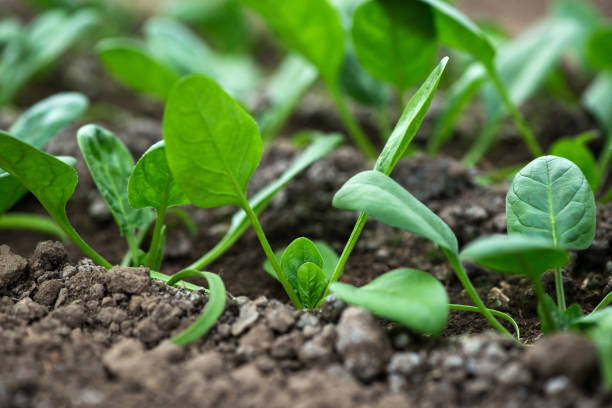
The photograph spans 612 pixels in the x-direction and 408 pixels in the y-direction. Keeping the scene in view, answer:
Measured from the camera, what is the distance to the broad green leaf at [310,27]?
1.36m

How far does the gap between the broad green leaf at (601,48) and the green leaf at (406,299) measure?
1.24 metres

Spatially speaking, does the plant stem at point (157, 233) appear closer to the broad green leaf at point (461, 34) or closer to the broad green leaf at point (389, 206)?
the broad green leaf at point (389, 206)

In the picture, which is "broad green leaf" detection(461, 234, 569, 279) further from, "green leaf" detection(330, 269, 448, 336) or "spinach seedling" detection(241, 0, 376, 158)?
"spinach seedling" detection(241, 0, 376, 158)

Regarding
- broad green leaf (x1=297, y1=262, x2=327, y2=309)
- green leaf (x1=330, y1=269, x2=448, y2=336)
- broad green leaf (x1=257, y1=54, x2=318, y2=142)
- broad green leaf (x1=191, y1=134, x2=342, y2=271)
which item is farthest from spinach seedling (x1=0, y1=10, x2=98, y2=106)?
green leaf (x1=330, y1=269, x2=448, y2=336)

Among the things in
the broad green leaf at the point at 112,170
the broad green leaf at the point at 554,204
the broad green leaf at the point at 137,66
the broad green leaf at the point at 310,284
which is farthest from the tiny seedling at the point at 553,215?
the broad green leaf at the point at 137,66

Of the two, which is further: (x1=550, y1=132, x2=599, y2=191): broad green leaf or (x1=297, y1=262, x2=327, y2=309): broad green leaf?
(x1=550, y1=132, x2=599, y2=191): broad green leaf

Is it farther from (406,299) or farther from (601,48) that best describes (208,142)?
(601,48)

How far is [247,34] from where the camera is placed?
2.68 metres

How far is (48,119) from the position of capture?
1.15 m

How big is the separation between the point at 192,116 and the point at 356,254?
607mm

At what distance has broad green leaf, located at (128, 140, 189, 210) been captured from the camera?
0.92 metres

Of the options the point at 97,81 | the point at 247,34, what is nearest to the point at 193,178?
the point at 97,81

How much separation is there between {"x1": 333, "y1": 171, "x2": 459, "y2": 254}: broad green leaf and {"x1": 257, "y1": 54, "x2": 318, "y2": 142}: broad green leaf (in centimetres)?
92

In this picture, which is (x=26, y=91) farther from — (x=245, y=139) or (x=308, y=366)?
(x=308, y=366)
